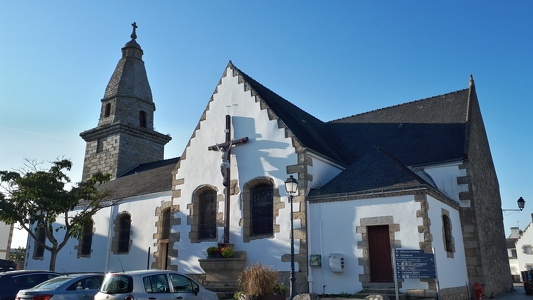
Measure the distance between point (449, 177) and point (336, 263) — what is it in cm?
657

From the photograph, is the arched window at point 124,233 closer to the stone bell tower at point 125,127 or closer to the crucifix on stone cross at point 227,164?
the stone bell tower at point 125,127

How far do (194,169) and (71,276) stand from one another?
890 cm

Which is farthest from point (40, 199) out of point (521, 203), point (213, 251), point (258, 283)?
point (521, 203)

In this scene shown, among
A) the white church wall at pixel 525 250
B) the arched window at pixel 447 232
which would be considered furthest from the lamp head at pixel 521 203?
the white church wall at pixel 525 250

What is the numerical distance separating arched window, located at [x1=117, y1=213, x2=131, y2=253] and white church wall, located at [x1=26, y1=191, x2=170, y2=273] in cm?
37

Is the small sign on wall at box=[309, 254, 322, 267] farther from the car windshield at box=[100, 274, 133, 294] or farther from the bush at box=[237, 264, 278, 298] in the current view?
the car windshield at box=[100, 274, 133, 294]

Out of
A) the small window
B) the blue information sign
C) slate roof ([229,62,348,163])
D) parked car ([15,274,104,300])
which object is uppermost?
the small window

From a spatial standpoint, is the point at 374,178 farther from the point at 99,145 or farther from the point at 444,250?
the point at 99,145

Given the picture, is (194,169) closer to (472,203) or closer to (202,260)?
(202,260)

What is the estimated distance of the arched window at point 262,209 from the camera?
17078 millimetres

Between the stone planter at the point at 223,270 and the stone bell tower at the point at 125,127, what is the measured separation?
15.8 meters

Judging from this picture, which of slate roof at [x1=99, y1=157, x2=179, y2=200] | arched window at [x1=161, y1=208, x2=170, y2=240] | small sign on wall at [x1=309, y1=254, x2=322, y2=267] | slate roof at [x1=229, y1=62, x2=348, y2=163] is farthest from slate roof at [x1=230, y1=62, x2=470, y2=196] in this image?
arched window at [x1=161, y1=208, x2=170, y2=240]

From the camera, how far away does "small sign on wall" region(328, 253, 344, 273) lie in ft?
48.3

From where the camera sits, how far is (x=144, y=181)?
2527 cm
